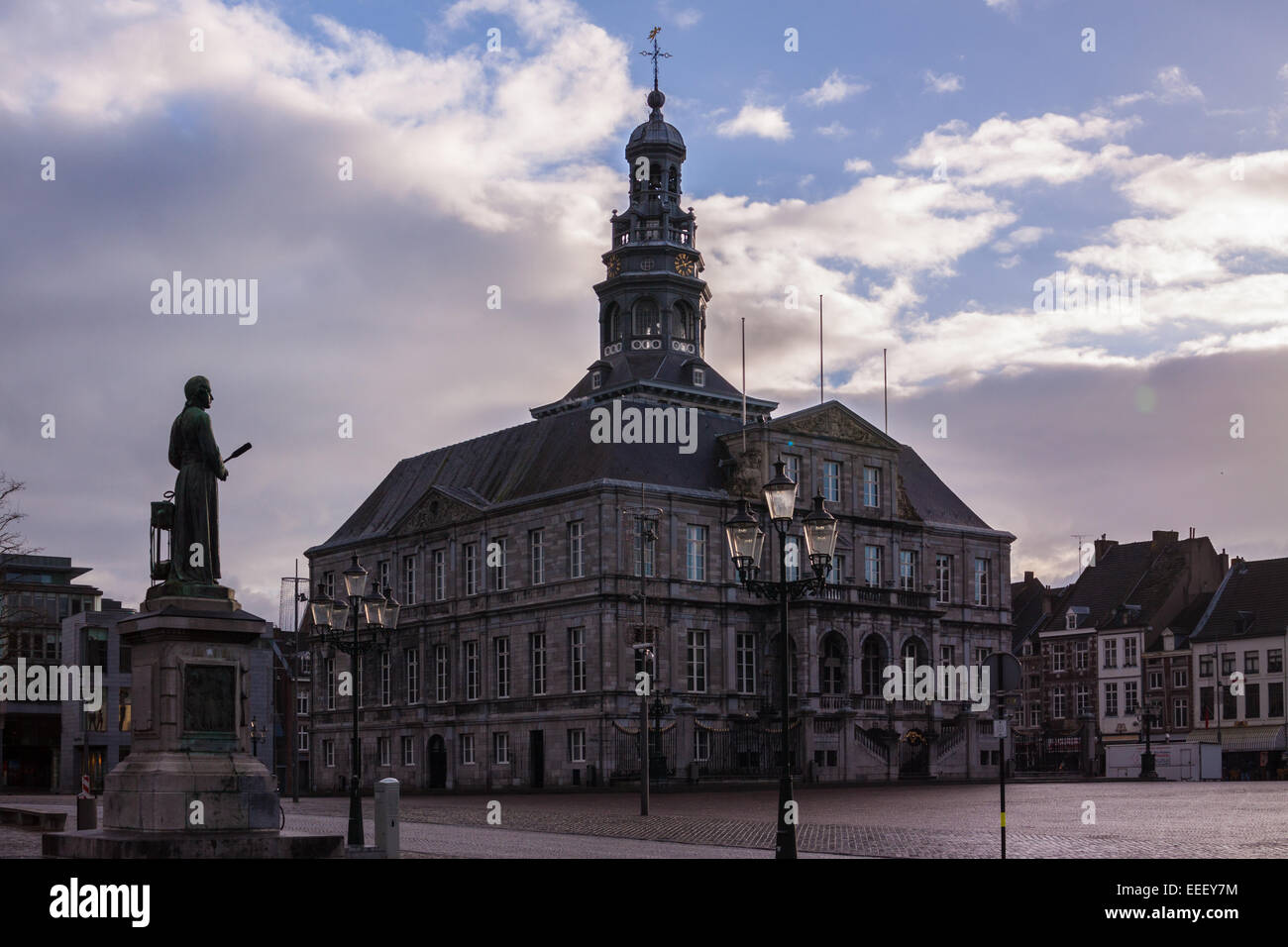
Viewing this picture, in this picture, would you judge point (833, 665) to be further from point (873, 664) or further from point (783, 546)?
point (783, 546)

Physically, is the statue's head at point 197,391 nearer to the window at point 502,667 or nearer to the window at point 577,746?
the window at point 577,746

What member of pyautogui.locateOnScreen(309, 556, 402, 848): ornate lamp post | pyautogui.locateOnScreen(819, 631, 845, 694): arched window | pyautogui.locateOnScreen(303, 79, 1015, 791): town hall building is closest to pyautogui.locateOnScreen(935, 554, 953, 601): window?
pyautogui.locateOnScreen(303, 79, 1015, 791): town hall building

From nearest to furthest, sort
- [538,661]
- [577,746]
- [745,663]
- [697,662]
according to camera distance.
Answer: [577,746] < [697,662] < [538,661] < [745,663]

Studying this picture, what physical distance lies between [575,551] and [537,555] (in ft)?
8.37

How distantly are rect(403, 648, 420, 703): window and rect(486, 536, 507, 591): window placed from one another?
699 centimetres

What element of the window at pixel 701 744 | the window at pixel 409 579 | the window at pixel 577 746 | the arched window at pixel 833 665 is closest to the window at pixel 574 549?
the window at pixel 577 746

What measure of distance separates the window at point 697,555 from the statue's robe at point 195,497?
49765mm

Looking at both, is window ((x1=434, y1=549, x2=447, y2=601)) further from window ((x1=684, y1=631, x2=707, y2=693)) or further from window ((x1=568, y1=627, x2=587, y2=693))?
window ((x1=684, y1=631, x2=707, y2=693))

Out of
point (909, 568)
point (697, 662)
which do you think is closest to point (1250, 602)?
point (909, 568)

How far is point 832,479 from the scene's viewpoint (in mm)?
76312

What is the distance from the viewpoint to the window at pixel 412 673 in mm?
79688

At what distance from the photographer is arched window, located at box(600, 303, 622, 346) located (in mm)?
90250
